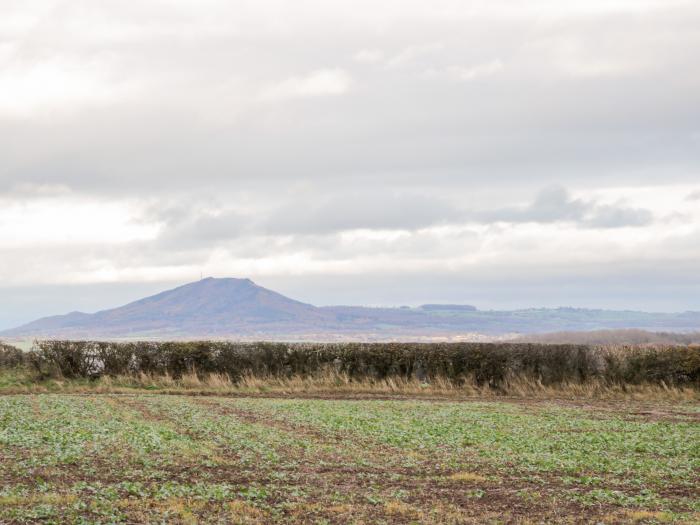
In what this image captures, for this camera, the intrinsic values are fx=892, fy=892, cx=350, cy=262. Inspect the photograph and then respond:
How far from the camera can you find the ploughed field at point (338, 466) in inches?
547

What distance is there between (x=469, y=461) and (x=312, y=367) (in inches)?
930

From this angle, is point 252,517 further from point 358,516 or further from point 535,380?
point 535,380

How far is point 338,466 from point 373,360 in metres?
24.0

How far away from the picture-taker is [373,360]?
42188 millimetres

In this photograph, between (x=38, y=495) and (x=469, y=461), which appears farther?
(x=469, y=461)

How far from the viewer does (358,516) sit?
13.6 m

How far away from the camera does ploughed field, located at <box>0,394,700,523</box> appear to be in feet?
45.6

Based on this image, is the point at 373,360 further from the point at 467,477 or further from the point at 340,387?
the point at 467,477

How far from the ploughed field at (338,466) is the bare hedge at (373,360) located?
10257mm

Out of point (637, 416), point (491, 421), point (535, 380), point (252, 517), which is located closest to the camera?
point (252, 517)

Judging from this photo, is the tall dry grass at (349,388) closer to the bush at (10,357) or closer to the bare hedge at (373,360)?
the bare hedge at (373,360)

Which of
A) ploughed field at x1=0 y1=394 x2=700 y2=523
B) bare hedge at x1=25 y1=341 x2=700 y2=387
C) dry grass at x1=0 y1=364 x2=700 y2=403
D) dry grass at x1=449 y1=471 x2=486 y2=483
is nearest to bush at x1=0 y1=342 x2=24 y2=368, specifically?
bare hedge at x1=25 y1=341 x2=700 y2=387

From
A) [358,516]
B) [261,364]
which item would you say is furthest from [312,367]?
[358,516]

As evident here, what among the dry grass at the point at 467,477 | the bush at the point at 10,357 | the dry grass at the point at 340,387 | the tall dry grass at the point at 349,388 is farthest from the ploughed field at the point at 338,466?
the bush at the point at 10,357
